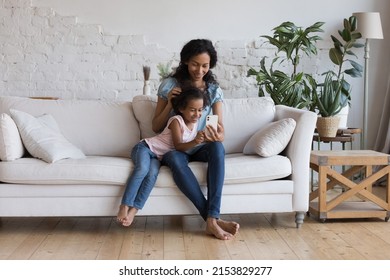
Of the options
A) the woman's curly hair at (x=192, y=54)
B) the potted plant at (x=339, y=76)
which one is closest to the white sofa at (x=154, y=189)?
the woman's curly hair at (x=192, y=54)

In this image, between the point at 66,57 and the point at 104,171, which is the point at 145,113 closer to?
the point at 104,171

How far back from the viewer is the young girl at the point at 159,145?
3760mm

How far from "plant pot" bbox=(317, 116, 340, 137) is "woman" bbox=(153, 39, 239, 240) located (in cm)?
128

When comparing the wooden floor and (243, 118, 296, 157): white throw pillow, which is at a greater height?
(243, 118, 296, 157): white throw pillow

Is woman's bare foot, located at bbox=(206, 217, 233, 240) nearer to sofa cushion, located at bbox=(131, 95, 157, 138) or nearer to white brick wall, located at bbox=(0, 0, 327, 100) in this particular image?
sofa cushion, located at bbox=(131, 95, 157, 138)

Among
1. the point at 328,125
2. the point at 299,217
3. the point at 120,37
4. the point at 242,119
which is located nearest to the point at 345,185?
the point at 299,217

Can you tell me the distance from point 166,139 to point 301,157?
2.65 ft

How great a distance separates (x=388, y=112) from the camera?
5965 millimetres

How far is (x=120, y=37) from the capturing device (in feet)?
19.1

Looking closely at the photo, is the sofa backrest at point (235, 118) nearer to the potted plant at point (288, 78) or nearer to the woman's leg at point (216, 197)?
the woman's leg at point (216, 197)

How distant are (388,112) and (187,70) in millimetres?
2518

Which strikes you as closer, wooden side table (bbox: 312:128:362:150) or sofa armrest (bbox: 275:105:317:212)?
sofa armrest (bbox: 275:105:317:212)

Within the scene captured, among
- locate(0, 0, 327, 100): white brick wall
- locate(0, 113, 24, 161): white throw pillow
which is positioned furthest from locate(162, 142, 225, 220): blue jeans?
locate(0, 0, 327, 100): white brick wall

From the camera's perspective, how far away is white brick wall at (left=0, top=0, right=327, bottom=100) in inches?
228
